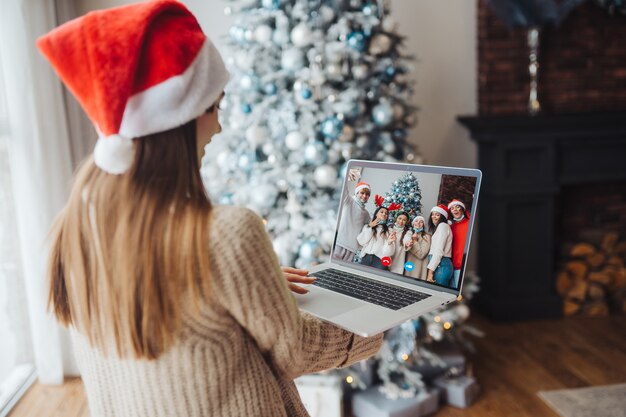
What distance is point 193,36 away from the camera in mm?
864

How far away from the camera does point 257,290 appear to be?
0.85 m

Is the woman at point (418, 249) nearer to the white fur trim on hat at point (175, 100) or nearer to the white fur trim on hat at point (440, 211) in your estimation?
the white fur trim on hat at point (440, 211)

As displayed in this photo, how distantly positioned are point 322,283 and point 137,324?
1.83 ft

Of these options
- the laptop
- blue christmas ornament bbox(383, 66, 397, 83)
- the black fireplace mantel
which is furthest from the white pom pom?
the black fireplace mantel

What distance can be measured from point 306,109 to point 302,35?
30cm

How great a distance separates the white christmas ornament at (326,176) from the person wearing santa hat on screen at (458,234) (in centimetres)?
123

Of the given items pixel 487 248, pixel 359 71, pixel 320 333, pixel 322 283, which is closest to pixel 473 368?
pixel 487 248

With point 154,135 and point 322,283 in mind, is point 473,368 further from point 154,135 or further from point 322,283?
point 154,135

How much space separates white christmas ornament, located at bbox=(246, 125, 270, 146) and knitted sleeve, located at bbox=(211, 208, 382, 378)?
1.59 meters

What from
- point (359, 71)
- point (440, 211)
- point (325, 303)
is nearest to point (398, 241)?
point (440, 211)

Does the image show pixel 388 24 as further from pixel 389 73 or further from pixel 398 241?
pixel 398 241

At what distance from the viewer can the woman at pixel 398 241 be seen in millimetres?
1287

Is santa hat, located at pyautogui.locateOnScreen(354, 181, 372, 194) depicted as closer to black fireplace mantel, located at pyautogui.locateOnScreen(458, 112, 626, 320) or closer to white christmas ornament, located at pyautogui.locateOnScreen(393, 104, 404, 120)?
white christmas ornament, located at pyautogui.locateOnScreen(393, 104, 404, 120)

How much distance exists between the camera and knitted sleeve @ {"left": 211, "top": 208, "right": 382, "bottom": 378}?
2.72 ft
